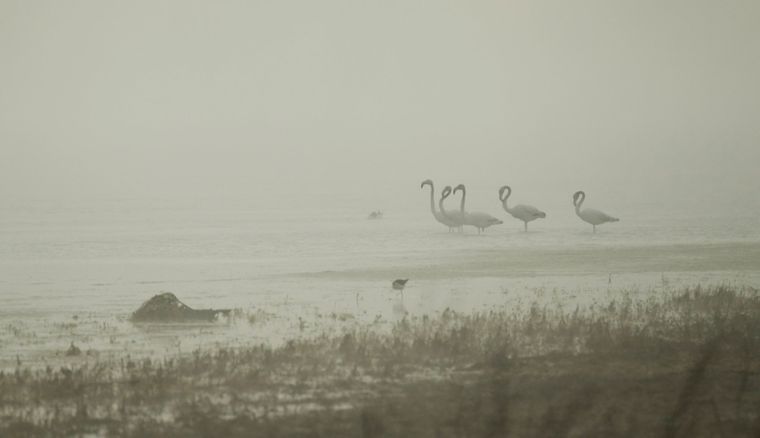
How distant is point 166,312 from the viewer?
18.9 meters

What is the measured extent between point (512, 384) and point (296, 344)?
357 centimetres

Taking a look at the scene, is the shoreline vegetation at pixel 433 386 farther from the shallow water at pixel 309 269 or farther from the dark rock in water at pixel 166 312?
the dark rock in water at pixel 166 312

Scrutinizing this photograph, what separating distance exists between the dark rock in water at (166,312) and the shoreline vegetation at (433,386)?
3123 mm

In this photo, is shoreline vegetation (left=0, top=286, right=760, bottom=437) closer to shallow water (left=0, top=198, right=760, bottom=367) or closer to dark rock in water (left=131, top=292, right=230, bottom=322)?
shallow water (left=0, top=198, right=760, bottom=367)

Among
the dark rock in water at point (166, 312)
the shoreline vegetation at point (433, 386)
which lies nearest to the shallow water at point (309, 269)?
the dark rock in water at point (166, 312)

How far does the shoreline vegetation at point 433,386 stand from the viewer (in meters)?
11.5

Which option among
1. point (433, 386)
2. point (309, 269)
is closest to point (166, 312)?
point (433, 386)

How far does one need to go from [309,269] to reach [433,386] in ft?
50.5

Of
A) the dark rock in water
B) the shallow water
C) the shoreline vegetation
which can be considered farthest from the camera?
the dark rock in water

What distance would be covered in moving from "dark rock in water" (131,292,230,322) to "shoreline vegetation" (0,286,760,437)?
3.12 metres

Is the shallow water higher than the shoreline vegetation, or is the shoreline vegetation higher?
the shallow water

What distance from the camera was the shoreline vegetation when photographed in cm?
1152

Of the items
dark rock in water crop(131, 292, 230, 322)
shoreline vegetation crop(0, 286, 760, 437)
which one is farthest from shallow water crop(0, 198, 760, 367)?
shoreline vegetation crop(0, 286, 760, 437)

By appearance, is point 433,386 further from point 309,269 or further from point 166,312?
point 309,269
